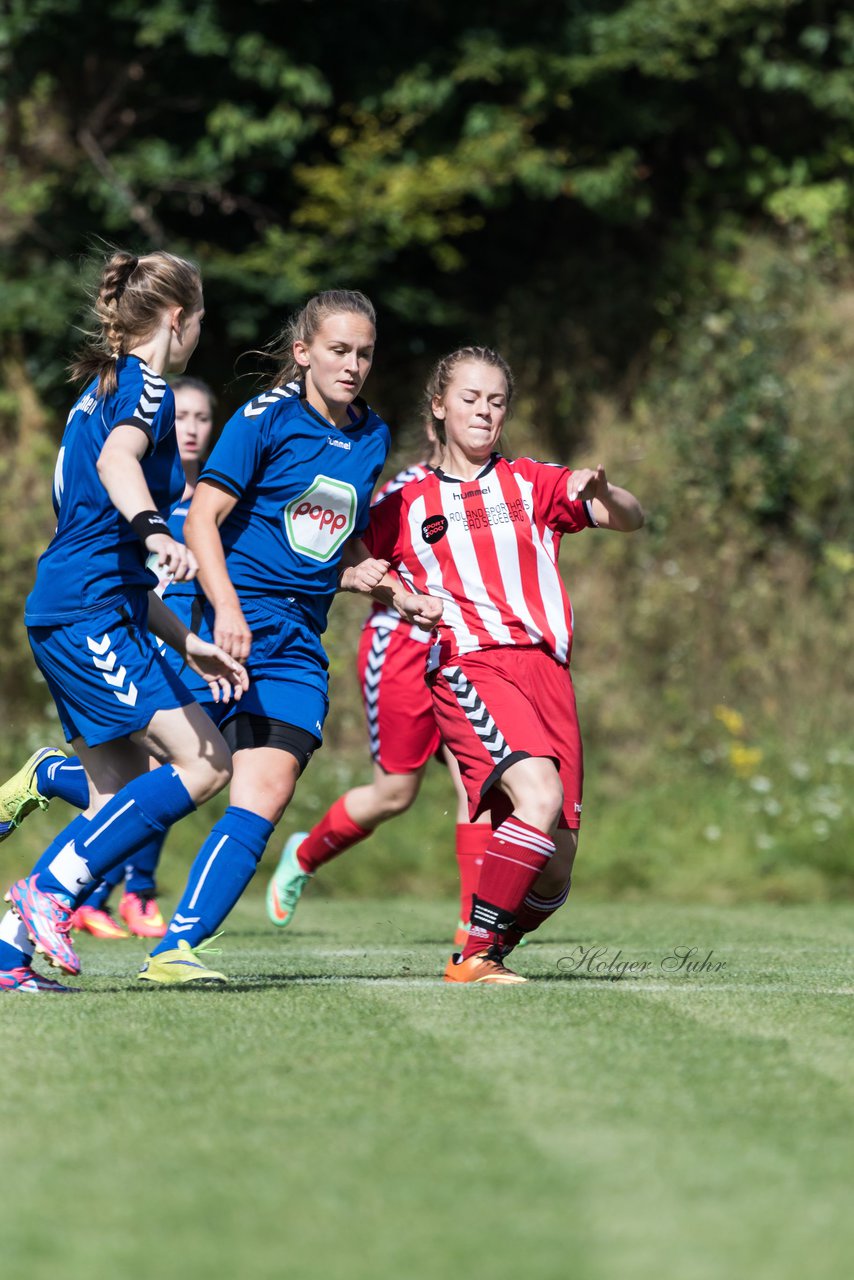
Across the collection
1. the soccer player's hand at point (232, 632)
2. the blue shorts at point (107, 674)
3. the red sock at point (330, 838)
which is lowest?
the red sock at point (330, 838)

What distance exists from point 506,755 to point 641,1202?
9.08ft

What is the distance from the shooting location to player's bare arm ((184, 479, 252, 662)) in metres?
4.85

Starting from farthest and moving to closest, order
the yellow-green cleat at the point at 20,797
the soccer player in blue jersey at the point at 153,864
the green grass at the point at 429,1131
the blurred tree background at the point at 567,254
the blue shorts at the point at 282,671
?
the blurred tree background at the point at 567,254 → the soccer player in blue jersey at the point at 153,864 → the yellow-green cleat at the point at 20,797 → the blue shorts at the point at 282,671 → the green grass at the point at 429,1131

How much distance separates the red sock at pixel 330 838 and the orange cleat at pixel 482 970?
259cm

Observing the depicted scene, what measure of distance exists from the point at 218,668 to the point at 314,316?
3.92 feet

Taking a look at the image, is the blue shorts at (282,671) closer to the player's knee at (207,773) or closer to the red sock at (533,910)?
the player's knee at (207,773)

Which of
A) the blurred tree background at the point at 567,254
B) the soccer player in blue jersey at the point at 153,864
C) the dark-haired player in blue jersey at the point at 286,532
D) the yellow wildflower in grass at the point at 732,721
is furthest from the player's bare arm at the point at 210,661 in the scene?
the yellow wildflower in grass at the point at 732,721

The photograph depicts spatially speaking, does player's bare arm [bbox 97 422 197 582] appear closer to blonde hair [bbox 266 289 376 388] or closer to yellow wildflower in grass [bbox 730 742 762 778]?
blonde hair [bbox 266 289 376 388]

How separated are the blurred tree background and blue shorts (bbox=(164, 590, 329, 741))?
690cm

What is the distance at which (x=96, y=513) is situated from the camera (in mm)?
4871

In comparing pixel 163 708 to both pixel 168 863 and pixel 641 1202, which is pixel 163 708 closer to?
pixel 641 1202

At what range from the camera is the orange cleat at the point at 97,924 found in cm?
780

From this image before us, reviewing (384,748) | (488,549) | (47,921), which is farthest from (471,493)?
(384,748)

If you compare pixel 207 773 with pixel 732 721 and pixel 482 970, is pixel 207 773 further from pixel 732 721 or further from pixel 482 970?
pixel 732 721
